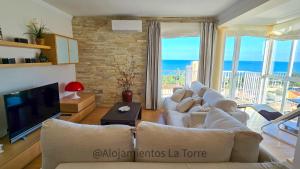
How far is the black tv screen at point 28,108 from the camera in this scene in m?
2.08

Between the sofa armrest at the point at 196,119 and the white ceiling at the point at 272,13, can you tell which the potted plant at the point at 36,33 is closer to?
the sofa armrest at the point at 196,119

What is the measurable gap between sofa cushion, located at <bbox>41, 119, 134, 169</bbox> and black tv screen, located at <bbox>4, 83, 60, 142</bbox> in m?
A: 1.43

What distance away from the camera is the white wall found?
2275mm

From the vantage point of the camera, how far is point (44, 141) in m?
1.07

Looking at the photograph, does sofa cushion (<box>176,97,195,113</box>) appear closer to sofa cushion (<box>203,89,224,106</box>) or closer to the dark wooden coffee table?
sofa cushion (<box>203,89,224,106</box>)

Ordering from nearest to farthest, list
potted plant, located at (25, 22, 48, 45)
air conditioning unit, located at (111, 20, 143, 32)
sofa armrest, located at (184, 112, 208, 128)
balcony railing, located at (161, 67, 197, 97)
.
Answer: sofa armrest, located at (184, 112, 208, 128) < potted plant, located at (25, 22, 48, 45) < air conditioning unit, located at (111, 20, 143, 32) < balcony railing, located at (161, 67, 197, 97)

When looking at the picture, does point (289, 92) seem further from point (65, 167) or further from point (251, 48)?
point (65, 167)

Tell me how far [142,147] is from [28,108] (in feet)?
6.97

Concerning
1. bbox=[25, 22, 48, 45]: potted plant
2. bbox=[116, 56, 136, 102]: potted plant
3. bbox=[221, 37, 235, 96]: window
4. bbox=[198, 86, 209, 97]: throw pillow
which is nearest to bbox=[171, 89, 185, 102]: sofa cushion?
bbox=[198, 86, 209, 97]: throw pillow

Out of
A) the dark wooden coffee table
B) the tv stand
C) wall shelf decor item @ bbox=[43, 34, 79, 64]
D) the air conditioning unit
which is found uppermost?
the air conditioning unit

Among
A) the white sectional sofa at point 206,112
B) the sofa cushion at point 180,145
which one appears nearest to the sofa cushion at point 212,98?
the white sectional sofa at point 206,112

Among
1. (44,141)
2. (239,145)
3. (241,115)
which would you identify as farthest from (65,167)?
(241,115)

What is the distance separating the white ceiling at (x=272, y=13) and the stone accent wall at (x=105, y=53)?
1.27m

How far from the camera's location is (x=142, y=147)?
3.59 feet
